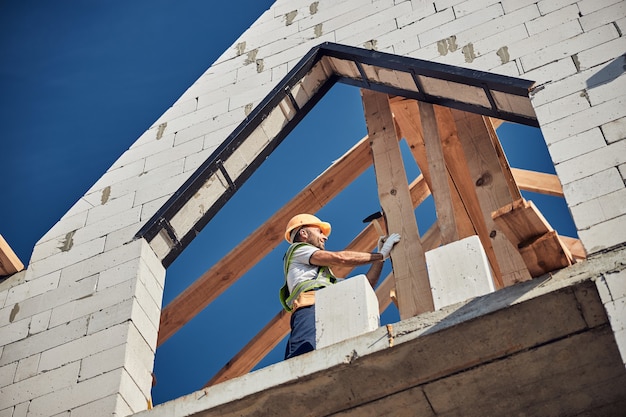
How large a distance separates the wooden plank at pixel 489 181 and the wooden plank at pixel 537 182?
2327mm

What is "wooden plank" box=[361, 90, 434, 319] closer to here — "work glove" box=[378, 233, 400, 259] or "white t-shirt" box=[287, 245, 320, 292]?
"work glove" box=[378, 233, 400, 259]

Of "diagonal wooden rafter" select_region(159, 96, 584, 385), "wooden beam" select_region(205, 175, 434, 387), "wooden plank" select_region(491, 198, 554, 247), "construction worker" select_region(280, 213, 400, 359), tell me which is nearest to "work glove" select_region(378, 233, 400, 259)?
"construction worker" select_region(280, 213, 400, 359)

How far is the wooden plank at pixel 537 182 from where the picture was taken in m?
9.30

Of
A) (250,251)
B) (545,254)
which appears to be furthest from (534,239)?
(250,251)

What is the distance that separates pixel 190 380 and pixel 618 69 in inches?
495

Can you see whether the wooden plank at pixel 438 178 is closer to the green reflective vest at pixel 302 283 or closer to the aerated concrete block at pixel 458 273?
the green reflective vest at pixel 302 283

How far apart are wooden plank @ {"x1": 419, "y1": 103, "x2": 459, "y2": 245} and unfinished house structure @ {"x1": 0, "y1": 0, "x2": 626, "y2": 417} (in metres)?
0.02

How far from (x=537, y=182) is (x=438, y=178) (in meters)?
3.35

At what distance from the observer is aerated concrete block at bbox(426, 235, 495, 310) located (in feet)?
13.9

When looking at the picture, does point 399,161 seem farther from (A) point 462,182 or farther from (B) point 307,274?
(B) point 307,274

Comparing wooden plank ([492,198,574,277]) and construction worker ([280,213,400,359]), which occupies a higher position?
construction worker ([280,213,400,359])

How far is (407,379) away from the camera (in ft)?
13.3

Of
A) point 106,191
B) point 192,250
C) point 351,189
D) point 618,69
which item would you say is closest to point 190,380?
point 192,250

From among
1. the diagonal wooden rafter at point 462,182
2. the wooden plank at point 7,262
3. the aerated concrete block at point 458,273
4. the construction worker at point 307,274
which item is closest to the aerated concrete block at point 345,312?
the aerated concrete block at point 458,273
